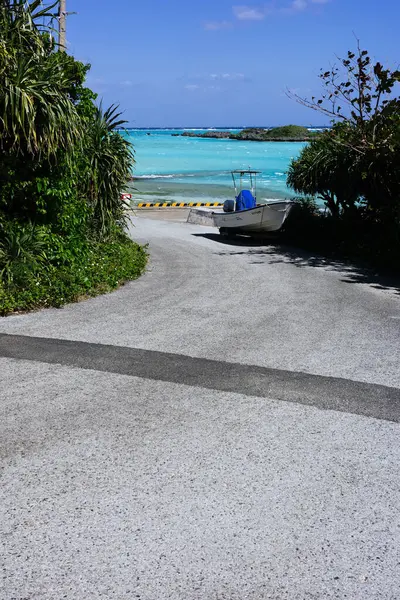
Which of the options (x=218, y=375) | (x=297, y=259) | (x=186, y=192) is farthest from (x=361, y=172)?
(x=186, y=192)

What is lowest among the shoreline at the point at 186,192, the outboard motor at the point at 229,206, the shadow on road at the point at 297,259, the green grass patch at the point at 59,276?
the shoreline at the point at 186,192

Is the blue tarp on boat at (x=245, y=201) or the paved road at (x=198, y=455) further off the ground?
the blue tarp on boat at (x=245, y=201)

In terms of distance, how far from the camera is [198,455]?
5543mm

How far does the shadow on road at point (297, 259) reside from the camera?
49.4 feet

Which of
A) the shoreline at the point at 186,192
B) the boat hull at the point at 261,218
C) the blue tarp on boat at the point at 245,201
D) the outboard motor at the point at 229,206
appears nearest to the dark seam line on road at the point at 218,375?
the boat hull at the point at 261,218

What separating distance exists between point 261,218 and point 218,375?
13.3 metres

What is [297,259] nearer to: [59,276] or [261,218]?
[261,218]

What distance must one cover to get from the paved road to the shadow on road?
166 inches

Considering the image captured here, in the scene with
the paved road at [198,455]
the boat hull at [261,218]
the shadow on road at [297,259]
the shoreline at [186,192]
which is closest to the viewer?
the paved road at [198,455]

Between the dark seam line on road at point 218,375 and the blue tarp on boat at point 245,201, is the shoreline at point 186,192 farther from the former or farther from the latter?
the dark seam line on road at point 218,375

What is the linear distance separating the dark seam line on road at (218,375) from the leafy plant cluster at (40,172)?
2199 mm

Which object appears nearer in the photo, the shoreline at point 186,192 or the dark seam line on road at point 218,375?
the dark seam line on road at point 218,375

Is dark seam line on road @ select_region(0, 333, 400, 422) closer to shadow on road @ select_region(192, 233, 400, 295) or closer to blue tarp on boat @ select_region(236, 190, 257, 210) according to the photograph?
shadow on road @ select_region(192, 233, 400, 295)

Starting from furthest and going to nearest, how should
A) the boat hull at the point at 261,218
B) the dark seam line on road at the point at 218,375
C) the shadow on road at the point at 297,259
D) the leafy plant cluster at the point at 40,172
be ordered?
the boat hull at the point at 261,218, the shadow on road at the point at 297,259, the leafy plant cluster at the point at 40,172, the dark seam line on road at the point at 218,375
